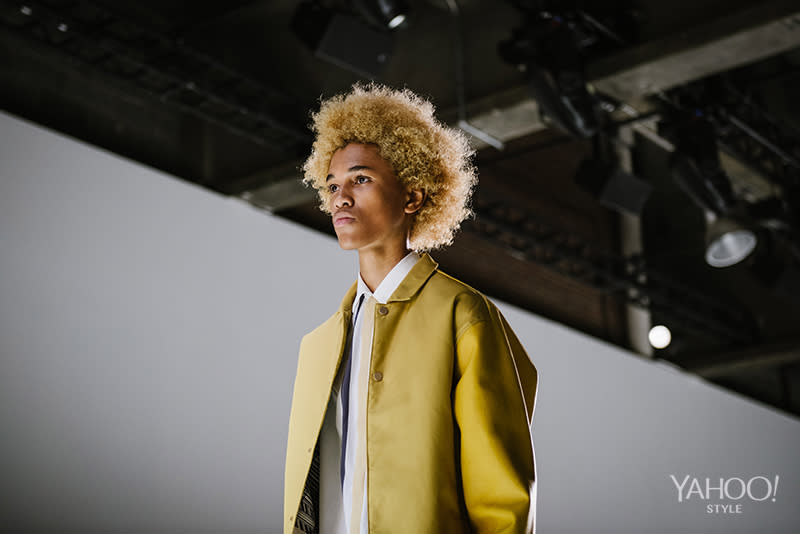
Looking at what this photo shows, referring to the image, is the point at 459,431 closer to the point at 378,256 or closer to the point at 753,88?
the point at 378,256

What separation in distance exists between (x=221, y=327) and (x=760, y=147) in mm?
3777

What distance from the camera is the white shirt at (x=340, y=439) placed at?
4.20 feet

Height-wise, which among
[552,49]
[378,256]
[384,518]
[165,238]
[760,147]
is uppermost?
[760,147]

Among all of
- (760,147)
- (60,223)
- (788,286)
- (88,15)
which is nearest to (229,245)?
(60,223)

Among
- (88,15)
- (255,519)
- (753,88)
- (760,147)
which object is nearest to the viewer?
(255,519)

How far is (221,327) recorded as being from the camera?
202 inches

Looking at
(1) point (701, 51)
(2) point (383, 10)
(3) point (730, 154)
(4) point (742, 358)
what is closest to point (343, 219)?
(2) point (383, 10)

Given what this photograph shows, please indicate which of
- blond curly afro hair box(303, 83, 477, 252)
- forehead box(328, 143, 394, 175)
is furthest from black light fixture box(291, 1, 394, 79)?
forehead box(328, 143, 394, 175)

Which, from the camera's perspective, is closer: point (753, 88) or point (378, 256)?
point (378, 256)

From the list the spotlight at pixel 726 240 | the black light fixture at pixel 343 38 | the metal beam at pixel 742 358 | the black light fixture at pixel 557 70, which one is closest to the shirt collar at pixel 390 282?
the black light fixture at pixel 343 38

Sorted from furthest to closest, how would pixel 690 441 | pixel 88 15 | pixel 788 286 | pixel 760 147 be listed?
pixel 690 441 → pixel 788 286 → pixel 760 147 → pixel 88 15

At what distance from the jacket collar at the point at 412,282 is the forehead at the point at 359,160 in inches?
5.9

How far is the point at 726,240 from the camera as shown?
6184mm

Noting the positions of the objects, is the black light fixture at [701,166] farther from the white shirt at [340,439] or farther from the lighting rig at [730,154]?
the white shirt at [340,439]
